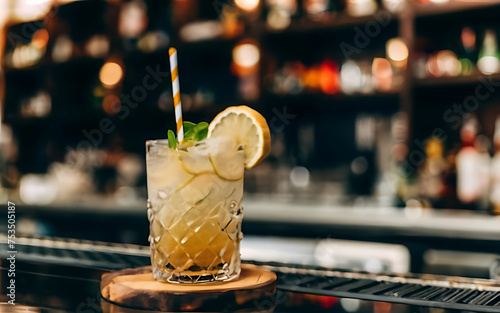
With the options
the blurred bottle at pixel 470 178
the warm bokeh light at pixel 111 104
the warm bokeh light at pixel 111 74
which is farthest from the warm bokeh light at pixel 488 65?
the warm bokeh light at pixel 111 74

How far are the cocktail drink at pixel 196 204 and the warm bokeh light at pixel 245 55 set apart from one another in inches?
111

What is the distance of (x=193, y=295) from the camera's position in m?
0.77

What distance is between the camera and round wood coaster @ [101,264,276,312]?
76 centimetres

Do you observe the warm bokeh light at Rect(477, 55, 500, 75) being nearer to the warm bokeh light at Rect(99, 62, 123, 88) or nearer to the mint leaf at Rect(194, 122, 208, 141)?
the mint leaf at Rect(194, 122, 208, 141)

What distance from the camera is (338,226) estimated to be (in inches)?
106

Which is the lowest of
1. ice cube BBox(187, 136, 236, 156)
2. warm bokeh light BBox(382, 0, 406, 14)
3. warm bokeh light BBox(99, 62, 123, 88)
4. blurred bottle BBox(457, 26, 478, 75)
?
ice cube BBox(187, 136, 236, 156)

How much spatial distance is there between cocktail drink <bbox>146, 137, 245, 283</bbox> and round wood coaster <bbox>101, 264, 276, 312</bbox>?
64mm

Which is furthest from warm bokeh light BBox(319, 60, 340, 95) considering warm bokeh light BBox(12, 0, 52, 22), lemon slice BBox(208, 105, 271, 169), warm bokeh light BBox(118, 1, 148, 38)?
lemon slice BBox(208, 105, 271, 169)

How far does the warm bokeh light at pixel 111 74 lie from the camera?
169 inches

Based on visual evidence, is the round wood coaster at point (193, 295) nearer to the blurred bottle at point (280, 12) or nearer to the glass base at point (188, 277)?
the glass base at point (188, 277)

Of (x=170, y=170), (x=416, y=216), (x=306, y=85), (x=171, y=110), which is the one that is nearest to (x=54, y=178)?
(x=171, y=110)

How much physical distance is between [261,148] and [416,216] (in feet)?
6.02

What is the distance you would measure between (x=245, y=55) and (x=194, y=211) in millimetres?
2910

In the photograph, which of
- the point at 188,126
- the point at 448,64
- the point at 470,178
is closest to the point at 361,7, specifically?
the point at 448,64
